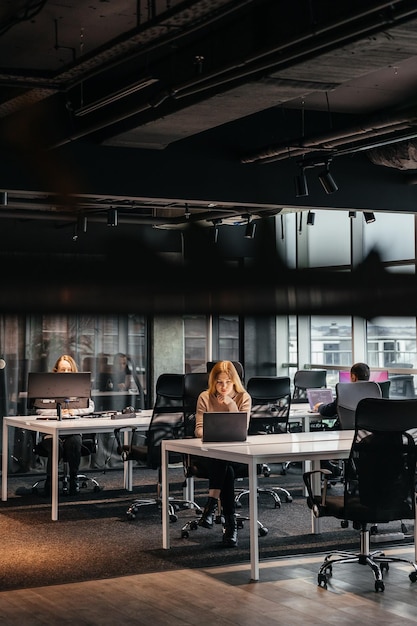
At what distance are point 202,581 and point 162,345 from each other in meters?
6.13

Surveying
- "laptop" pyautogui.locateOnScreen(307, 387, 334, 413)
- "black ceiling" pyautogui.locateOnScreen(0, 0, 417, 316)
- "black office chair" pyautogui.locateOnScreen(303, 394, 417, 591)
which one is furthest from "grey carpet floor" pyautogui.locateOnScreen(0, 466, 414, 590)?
"black ceiling" pyautogui.locateOnScreen(0, 0, 417, 316)

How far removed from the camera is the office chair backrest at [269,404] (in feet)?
26.6

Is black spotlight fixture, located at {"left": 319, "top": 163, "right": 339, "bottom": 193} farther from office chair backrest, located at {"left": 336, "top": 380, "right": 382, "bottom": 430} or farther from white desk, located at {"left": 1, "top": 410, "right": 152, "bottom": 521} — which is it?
white desk, located at {"left": 1, "top": 410, "right": 152, "bottom": 521}

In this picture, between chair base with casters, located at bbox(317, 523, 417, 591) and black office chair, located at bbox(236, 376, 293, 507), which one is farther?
black office chair, located at bbox(236, 376, 293, 507)

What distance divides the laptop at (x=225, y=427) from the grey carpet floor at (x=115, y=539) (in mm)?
727

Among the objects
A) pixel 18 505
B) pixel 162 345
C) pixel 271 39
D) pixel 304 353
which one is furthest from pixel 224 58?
pixel 304 353

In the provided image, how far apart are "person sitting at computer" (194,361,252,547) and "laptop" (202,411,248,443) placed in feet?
1.26

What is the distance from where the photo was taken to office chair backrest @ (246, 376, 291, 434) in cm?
809

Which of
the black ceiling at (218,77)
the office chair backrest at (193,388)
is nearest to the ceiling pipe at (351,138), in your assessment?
the black ceiling at (218,77)

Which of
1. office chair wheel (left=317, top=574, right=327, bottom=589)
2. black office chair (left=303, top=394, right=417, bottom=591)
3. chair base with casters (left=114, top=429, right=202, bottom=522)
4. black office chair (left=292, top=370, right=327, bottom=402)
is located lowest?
office chair wheel (left=317, top=574, right=327, bottom=589)

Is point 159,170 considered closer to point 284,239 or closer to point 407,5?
point 407,5

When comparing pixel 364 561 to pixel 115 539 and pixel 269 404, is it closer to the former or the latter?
pixel 115 539

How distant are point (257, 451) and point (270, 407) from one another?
2.86 meters

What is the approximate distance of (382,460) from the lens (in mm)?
4840
